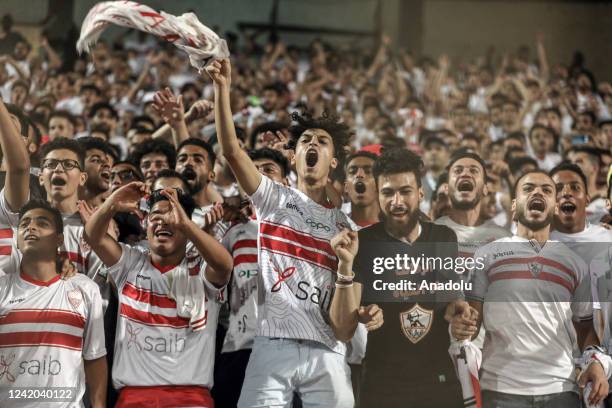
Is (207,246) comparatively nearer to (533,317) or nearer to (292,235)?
(292,235)

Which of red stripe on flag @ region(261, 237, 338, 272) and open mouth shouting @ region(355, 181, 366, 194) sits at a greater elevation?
open mouth shouting @ region(355, 181, 366, 194)

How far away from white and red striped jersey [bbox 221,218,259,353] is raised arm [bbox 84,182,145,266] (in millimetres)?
578

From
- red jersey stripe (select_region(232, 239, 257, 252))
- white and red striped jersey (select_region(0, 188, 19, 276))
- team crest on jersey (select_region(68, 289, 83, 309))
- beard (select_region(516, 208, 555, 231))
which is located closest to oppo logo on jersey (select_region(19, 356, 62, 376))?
team crest on jersey (select_region(68, 289, 83, 309))

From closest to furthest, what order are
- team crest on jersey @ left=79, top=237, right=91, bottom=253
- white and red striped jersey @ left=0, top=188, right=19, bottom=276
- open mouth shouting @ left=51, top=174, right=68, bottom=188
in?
white and red striped jersey @ left=0, top=188, right=19, bottom=276 → team crest on jersey @ left=79, top=237, right=91, bottom=253 → open mouth shouting @ left=51, top=174, right=68, bottom=188

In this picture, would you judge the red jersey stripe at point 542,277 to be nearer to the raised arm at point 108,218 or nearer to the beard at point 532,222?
the beard at point 532,222

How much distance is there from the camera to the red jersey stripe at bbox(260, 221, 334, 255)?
14.0ft

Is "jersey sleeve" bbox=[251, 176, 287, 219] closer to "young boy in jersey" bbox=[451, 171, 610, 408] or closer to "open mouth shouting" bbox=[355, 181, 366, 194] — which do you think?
"open mouth shouting" bbox=[355, 181, 366, 194]

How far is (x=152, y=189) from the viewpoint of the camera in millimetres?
4688

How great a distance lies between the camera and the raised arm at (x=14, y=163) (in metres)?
4.13

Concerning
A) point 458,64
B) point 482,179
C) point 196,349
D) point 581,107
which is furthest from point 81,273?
point 458,64

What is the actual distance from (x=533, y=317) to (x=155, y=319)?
68.6 inches

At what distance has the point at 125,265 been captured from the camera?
4.25 m

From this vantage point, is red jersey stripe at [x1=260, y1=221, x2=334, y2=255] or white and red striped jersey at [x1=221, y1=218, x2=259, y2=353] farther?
white and red striped jersey at [x1=221, y1=218, x2=259, y2=353]

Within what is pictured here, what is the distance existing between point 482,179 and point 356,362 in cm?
122
